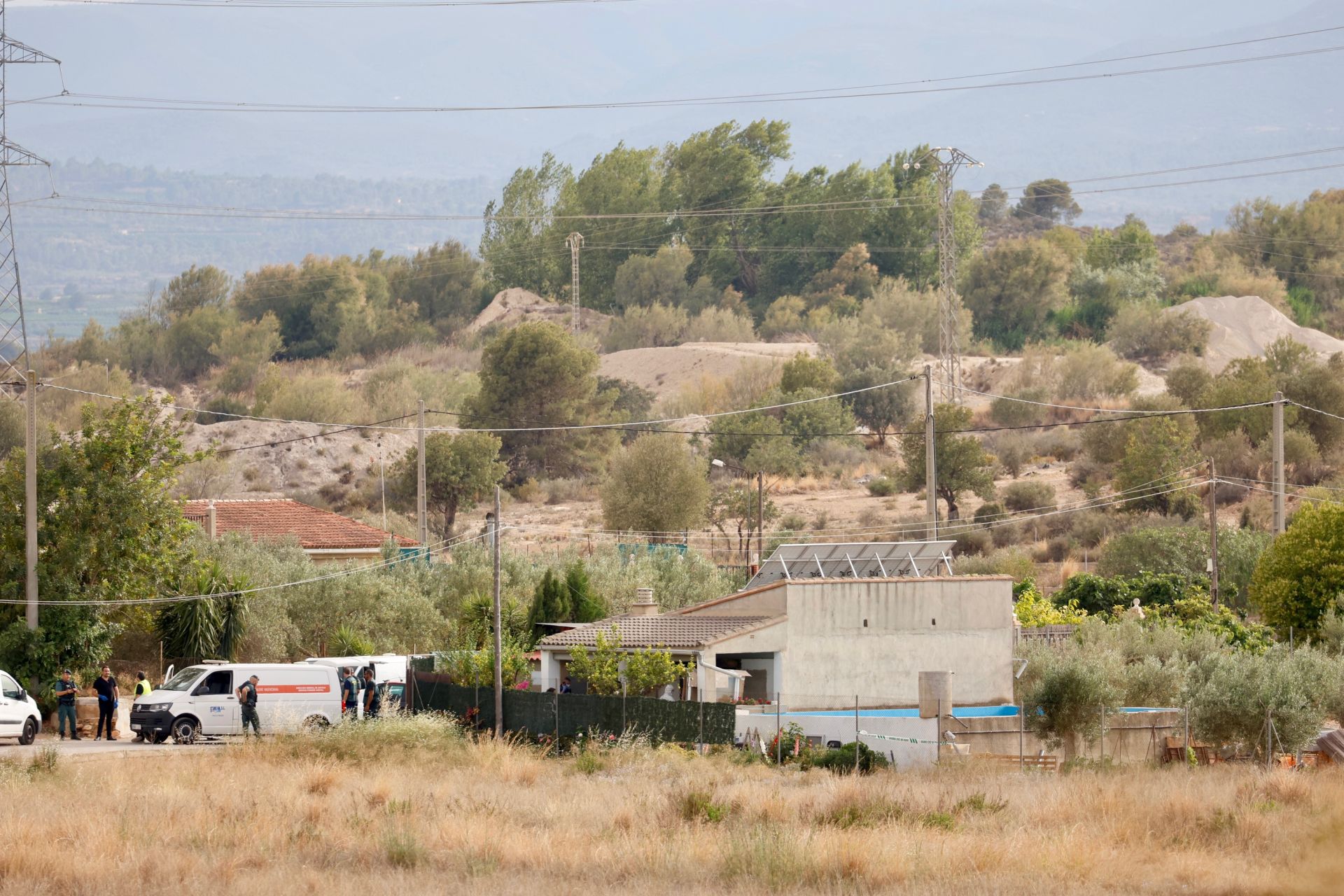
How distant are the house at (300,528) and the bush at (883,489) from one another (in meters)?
24.2

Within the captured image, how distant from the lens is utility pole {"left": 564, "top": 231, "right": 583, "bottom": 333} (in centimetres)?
10006

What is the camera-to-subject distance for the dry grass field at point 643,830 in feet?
54.8

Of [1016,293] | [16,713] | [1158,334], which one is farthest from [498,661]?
[1016,293]

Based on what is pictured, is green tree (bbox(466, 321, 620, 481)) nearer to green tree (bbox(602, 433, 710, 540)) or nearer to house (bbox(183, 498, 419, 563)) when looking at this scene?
green tree (bbox(602, 433, 710, 540))

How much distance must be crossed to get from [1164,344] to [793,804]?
82.9m

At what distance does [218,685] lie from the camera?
33.0 m

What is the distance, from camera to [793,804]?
21891 millimetres

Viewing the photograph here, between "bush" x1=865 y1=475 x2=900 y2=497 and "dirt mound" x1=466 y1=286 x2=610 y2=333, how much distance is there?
155ft

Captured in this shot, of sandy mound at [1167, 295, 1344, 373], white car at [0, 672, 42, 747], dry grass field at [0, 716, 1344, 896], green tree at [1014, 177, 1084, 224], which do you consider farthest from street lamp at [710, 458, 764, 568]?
green tree at [1014, 177, 1084, 224]

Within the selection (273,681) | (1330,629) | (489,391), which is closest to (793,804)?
(273,681)

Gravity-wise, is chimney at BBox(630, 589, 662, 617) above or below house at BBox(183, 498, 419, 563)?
below

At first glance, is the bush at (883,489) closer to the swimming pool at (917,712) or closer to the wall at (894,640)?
the wall at (894,640)

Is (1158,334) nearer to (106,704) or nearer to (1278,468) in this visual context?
(1278,468)

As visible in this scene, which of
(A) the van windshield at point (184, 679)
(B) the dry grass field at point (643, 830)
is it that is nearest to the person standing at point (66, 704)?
(A) the van windshield at point (184, 679)
